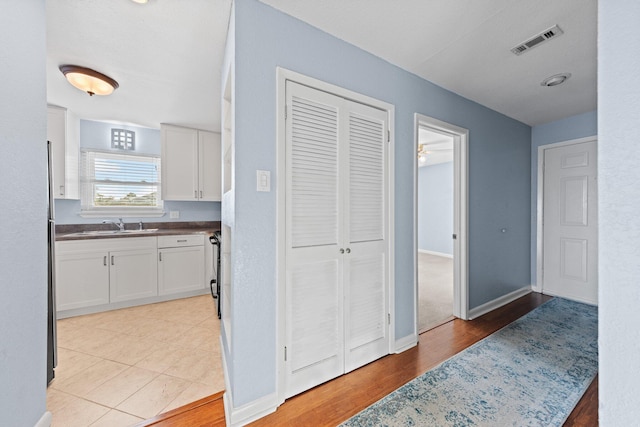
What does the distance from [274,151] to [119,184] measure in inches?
137

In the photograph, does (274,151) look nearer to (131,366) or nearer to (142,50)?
(142,50)

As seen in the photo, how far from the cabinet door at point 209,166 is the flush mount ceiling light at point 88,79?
5.02 feet

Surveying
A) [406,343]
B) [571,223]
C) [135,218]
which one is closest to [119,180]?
[135,218]

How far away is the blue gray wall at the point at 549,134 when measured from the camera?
324 cm

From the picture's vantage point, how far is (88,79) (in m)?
2.19

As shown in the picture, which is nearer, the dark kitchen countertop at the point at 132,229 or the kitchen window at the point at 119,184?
the dark kitchen countertop at the point at 132,229

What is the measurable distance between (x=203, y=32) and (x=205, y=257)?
2805 millimetres

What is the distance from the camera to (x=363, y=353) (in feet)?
6.40

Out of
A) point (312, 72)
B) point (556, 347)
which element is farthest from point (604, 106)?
point (556, 347)

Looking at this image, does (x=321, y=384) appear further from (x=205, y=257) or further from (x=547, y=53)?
(x=547, y=53)

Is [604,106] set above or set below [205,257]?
above

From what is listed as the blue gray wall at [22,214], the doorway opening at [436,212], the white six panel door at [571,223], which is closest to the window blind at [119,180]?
the blue gray wall at [22,214]

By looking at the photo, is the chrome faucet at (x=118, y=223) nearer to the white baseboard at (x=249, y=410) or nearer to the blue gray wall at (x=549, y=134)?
the white baseboard at (x=249, y=410)

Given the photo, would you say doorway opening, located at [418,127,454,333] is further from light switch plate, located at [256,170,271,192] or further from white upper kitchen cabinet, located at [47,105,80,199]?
white upper kitchen cabinet, located at [47,105,80,199]
